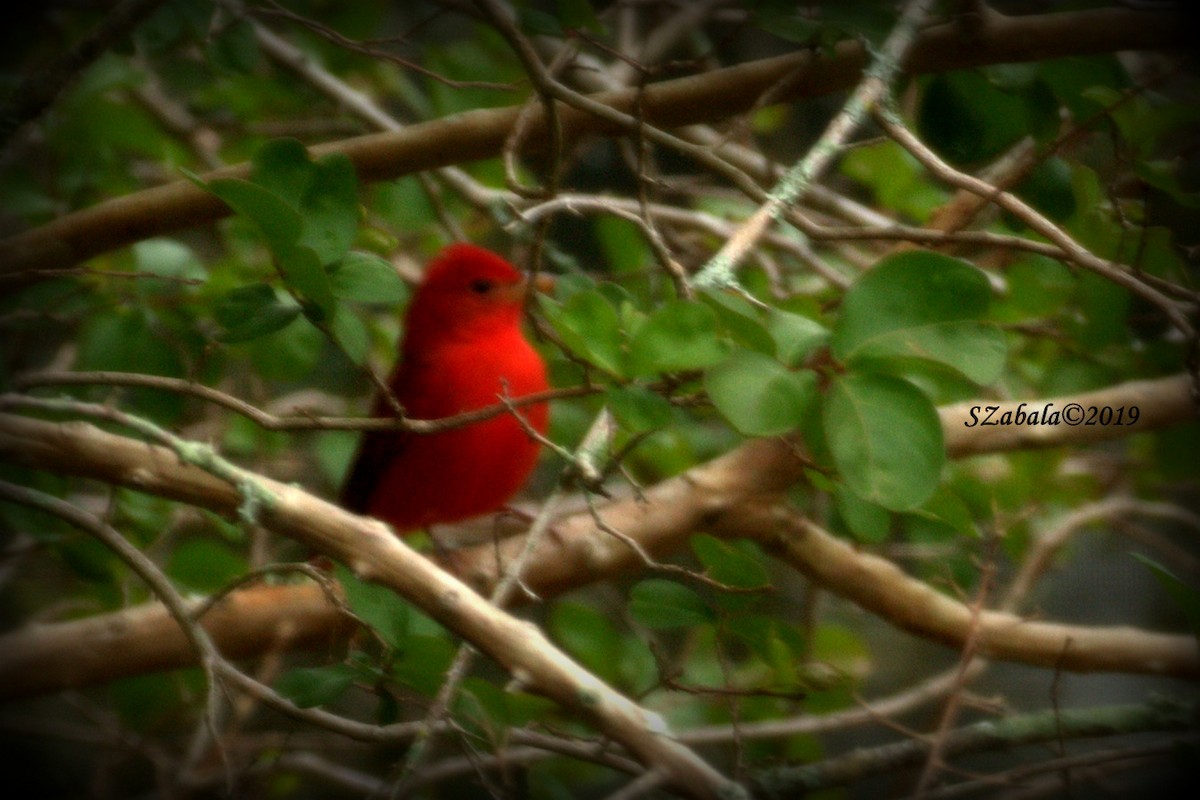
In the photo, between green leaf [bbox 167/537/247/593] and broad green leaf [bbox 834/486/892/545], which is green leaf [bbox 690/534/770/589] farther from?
green leaf [bbox 167/537/247/593]

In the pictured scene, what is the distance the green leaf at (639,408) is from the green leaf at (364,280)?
0.96ft

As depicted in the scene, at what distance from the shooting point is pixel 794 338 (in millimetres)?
1253

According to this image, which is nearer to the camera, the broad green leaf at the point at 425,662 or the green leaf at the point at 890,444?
the green leaf at the point at 890,444

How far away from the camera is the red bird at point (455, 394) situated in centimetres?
247

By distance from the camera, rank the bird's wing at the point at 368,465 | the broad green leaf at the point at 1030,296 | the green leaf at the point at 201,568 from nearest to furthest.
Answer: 1. the green leaf at the point at 201,568
2. the broad green leaf at the point at 1030,296
3. the bird's wing at the point at 368,465

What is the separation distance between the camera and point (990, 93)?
1.64 m

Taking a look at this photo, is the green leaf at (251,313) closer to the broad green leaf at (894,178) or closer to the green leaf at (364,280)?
the green leaf at (364,280)

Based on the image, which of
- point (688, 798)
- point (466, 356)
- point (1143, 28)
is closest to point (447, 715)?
point (688, 798)

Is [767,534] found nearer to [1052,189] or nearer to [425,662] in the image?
[1052,189]

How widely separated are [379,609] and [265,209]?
1.48 feet

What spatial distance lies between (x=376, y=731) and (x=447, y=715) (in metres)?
0.09

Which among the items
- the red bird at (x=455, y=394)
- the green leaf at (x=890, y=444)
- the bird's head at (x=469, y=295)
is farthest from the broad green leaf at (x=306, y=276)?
the bird's head at (x=469, y=295)

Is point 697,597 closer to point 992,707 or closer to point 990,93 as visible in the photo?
point 992,707

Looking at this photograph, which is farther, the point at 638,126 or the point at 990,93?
the point at 990,93
